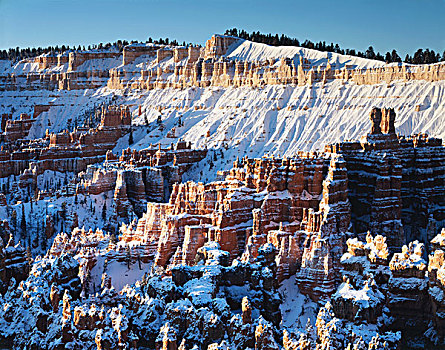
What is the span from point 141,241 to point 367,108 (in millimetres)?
37805

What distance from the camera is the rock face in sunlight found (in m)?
24.1

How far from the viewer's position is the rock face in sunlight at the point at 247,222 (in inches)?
949

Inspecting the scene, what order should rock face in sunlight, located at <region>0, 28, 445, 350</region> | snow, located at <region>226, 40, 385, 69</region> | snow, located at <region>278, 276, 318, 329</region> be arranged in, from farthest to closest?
snow, located at <region>226, 40, 385, 69</region>
snow, located at <region>278, 276, 318, 329</region>
rock face in sunlight, located at <region>0, 28, 445, 350</region>

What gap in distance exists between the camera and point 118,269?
127 ft

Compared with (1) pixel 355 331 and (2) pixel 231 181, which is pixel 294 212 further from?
(1) pixel 355 331

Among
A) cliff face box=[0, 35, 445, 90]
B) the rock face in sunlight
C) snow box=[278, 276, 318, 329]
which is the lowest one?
snow box=[278, 276, 318, 329]

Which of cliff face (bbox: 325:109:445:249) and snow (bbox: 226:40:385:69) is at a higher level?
snow (bbox: 226:40:385:69)

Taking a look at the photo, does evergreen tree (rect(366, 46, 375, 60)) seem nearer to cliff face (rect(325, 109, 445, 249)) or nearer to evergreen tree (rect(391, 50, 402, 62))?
evergreen tree (rect(391, 50, 402, 62))

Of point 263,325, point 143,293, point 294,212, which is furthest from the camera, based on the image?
point 294,212

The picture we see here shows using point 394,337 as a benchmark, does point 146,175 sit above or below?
above

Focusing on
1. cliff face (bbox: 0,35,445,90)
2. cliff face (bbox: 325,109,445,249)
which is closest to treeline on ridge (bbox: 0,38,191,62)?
cliff face (bbox: 0,35,445,90)

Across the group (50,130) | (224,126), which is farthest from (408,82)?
(50,130)

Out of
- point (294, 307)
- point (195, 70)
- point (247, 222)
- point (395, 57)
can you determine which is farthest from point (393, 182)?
point (195, 70)

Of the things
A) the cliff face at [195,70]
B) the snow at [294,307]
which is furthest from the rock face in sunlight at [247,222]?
the cliff face at [195,70]
